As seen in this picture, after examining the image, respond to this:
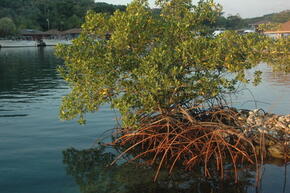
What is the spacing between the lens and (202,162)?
1655 centimetres

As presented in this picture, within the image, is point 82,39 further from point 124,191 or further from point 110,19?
point 124,191

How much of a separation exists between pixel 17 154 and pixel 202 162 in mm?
9072

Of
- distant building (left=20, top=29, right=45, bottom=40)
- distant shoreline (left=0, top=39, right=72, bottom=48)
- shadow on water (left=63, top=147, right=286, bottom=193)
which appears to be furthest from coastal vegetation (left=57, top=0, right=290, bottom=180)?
distant building (left=20, top=29, right=45, bottom=40)

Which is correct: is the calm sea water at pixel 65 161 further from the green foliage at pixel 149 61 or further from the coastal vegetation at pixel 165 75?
the green foliage at pixel 149 61

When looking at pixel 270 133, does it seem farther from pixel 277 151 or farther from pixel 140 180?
pixel 140 180

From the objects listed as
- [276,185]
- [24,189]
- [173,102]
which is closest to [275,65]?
[173,102]

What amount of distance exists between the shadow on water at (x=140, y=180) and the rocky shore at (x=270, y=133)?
1.89m

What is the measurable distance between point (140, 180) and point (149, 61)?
17.7 feet

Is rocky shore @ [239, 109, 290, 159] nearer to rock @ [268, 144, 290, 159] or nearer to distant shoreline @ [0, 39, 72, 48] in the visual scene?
rock @ [268, 144, 290, 159]

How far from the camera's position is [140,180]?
1493 cm

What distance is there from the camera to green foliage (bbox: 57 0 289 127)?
16.8 metres

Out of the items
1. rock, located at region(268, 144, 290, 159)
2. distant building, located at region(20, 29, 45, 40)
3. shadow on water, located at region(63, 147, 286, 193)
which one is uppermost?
distant building, located at region(20, 29, 45, 40)

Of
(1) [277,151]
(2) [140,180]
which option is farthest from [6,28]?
(1) [277,151]

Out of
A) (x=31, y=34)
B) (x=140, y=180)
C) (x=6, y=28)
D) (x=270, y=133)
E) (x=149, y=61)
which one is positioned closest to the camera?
(x=140, y=180)
